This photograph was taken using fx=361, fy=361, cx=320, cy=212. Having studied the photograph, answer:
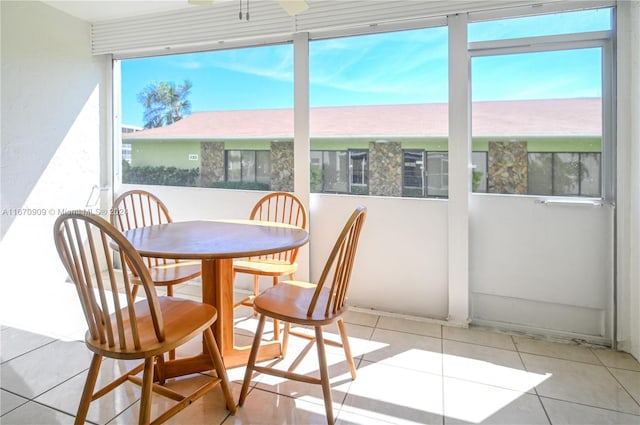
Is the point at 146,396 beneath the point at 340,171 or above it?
beneath

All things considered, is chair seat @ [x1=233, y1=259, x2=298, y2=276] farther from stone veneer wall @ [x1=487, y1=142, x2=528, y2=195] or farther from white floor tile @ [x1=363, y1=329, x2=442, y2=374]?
stone veneer wall @ [x1=487, y1=142, x2=528, y2=195]

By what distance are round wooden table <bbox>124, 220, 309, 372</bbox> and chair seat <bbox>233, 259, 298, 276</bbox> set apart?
277 millimetres

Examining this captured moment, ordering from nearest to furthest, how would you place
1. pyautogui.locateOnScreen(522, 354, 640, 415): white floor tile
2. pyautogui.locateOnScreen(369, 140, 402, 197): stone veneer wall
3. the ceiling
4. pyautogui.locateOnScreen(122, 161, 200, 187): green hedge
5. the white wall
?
pyautogui.locateOnScreen(522, 354, 640, 415): white floor tile, pyautogui.locateOnScreen(369, 140, 402, 197): stone veneer wall, the white wall, the ceiling, pyautogui.locateOnScreen(122, 161, 200, 187): green hedge

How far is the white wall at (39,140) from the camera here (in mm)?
2947

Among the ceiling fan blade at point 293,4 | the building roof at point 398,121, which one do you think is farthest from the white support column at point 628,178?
the ceiling fan blade at point 293,4

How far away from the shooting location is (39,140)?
317 centimetres

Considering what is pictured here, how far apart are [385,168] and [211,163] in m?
1.68

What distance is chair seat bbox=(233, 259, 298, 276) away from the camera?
7.48 feet

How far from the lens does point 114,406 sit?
1715 mm

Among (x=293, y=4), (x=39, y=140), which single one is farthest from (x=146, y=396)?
(x=39, y=140)

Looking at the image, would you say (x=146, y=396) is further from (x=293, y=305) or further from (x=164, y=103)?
(x=164, y=103)

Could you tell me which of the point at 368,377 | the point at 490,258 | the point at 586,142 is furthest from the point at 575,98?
the point at 368,377

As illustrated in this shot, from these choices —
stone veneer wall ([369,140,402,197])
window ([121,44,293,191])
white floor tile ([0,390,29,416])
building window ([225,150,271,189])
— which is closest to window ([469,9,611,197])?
stone veneer wall ([369,140,402,197])

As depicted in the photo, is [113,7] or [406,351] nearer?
[406,351]
